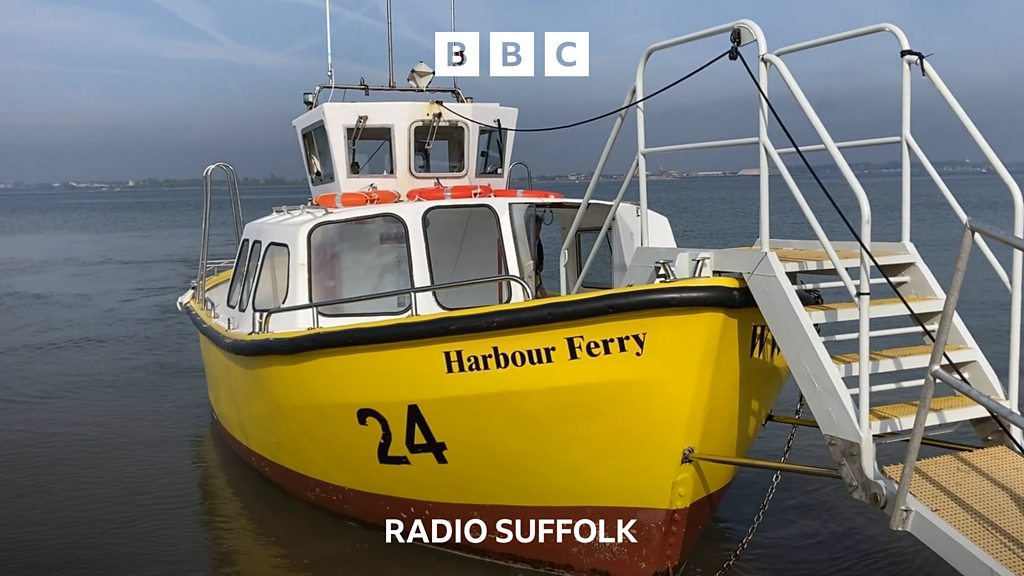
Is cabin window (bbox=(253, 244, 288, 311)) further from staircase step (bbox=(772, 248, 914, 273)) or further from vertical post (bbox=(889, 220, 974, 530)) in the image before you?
vertical post (bbox=(889, 220, 974, 530))

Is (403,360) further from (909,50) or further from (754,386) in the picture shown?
(909,50)

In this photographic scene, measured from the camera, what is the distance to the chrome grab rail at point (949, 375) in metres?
3.27

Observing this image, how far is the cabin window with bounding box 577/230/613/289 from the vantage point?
22.3ft

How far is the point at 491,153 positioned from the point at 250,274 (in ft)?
8.04

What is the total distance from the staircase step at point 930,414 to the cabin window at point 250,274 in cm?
475

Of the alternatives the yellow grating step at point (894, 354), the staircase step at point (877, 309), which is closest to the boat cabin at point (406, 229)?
the staircase step at point (877, 309)

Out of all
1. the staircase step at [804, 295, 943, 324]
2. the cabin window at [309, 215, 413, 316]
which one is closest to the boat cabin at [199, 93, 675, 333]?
the cabin window at [309, 215, 413, 316]

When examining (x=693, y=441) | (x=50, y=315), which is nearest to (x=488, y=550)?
(x=693, y=441)

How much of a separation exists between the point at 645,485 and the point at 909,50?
280 centimetres

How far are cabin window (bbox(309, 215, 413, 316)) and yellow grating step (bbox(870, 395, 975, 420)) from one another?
3.19 metres

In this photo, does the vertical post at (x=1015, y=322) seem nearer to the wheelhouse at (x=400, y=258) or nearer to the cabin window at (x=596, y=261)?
the wheelhouse at (x=400, y=258)

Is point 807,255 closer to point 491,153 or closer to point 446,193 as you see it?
point 446,193

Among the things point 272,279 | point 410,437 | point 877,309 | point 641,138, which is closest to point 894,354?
point 877,309

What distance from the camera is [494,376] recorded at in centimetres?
462
